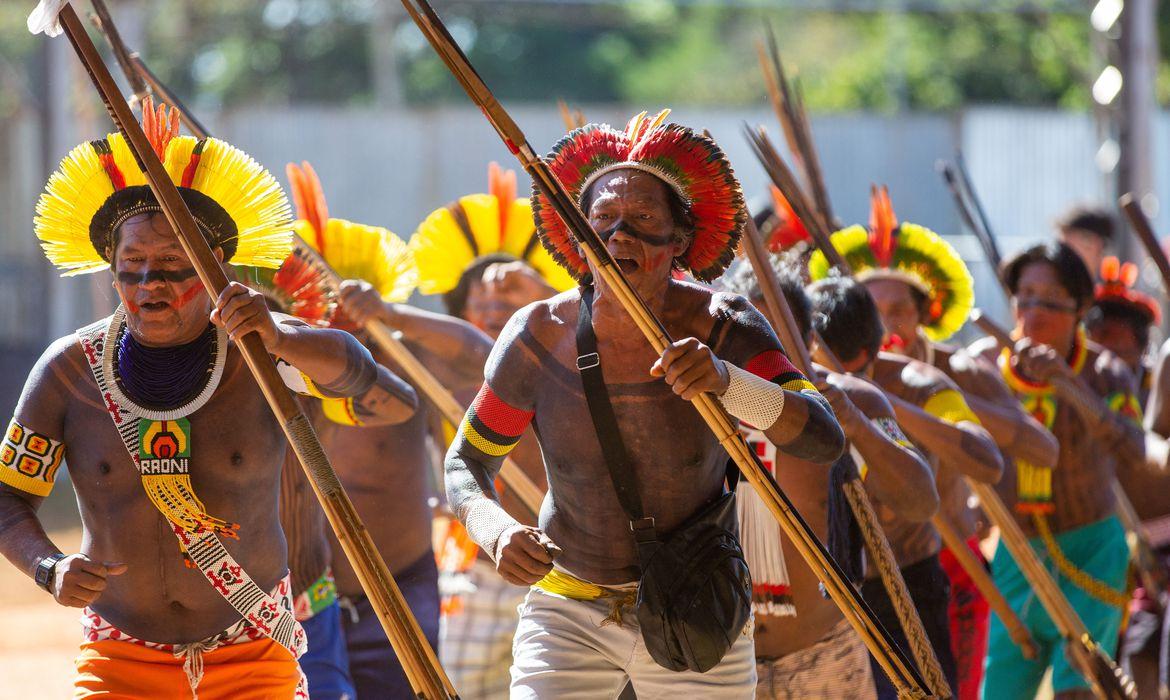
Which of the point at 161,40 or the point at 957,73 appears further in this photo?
the point at 957,73

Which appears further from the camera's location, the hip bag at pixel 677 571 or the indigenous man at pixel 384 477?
the indigenous man at pixel 384 477

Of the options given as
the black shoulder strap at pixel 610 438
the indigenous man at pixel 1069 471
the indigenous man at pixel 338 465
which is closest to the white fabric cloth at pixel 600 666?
the black shoulder strap at pixel 610 438

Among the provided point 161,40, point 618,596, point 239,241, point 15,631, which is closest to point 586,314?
point 618,596

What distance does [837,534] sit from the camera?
16.0 ft

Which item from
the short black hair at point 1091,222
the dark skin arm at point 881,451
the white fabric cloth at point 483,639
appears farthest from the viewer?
the short black hair at point 1091,222

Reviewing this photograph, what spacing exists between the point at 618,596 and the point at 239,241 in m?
1.46

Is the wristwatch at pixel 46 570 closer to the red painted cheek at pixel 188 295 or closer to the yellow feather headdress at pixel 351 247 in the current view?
the red painted cheek at pixel 188 295

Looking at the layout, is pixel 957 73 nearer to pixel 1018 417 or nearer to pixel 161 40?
pixel 161 40

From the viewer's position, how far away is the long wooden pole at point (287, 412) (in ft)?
12.8

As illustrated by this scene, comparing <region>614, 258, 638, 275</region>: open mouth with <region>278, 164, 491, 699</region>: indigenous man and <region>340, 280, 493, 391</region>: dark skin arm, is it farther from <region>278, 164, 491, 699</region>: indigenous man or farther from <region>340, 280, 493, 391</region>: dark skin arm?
<region>340, 280, 493, 391</region>: dark skin arm

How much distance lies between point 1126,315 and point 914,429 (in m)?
3.73

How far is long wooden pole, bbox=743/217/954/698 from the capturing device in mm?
4859

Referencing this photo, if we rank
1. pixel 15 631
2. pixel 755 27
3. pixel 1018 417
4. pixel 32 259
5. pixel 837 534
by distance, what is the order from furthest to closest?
pixel 755 27
pixel 32 259
pixel 15 631
pixel 1018 417
pixel 837 534

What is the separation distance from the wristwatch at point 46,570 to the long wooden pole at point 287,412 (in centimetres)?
68
